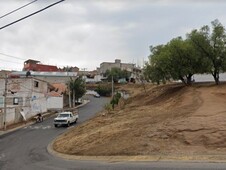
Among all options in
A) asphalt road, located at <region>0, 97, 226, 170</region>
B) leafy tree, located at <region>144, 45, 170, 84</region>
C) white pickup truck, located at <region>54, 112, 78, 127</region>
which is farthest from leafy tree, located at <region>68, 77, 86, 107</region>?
asphalt road, located at <region>0, 97, 226, 170</region>

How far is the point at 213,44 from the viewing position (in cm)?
4634

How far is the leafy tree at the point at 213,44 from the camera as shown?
151 ft

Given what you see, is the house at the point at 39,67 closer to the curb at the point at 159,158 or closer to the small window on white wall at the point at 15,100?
the small window on white wall at the point at 15,100

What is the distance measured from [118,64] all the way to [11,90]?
339 feet

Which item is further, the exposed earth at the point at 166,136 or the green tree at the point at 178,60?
the green tree at the point at 178,60

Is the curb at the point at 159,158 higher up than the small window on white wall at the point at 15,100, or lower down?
lower down

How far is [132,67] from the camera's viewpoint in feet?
553

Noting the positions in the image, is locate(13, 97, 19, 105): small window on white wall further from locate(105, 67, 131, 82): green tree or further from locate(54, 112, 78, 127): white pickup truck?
locate(105, 67, 131, 82): green tree

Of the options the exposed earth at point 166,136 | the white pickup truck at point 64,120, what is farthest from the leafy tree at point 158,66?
the exposed earth at point 166,136

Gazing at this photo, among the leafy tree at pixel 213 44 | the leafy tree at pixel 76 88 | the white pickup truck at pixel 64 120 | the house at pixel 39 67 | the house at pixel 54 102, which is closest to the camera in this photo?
the leafy tree at pixel 213 44

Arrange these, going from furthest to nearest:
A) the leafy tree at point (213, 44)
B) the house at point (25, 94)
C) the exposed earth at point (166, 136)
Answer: the house at point (25, 94), the leafy tree at point (213, 44), the exposed earth at point (166, 136)

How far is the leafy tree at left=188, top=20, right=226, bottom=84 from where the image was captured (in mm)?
45969

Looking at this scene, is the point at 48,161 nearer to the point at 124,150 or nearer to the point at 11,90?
the point at 124,150

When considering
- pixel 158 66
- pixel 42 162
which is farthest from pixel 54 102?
pixel 42 162
